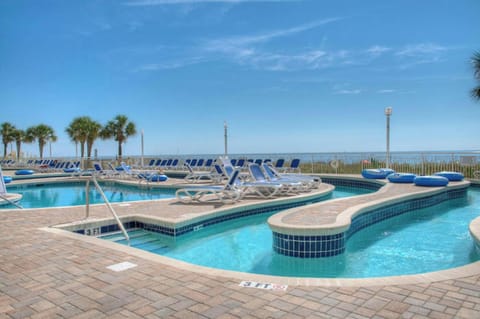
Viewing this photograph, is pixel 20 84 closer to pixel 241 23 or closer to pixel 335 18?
pixel 241 23

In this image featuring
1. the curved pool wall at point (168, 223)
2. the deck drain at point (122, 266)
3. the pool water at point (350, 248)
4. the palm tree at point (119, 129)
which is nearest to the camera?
the deck drain at point (122, 266)

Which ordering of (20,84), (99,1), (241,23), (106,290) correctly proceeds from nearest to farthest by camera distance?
(106,290) → (99,1) → (241,23) → (20,84)

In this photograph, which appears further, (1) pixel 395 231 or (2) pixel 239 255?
(1) pixel 395 231

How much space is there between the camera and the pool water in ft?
13.9

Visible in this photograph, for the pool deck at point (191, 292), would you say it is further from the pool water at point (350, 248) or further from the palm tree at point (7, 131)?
the palm tree at point (7, 131)

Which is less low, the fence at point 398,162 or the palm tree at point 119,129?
the palm tree at point 119,129

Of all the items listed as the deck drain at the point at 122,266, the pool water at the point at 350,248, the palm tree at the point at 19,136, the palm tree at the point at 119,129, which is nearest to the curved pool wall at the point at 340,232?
the pool water at the point at 350,248

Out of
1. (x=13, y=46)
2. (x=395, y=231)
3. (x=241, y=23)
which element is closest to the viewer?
(x=395, y=231)

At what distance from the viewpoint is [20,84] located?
70.2 feet

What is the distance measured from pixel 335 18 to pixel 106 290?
14.5 m

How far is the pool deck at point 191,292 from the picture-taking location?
2284 millimetres

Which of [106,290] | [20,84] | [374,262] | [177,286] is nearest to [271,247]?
[374,262]

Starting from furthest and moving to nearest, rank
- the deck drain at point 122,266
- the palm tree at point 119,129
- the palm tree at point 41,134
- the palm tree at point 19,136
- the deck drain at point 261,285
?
the palm tree at point 19,136
the palm tree at point 41,134
the palm tree at point 119,129
the deck drain at point 122,266
the deck drain at point 261,285

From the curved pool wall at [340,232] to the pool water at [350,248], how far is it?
0.10m
